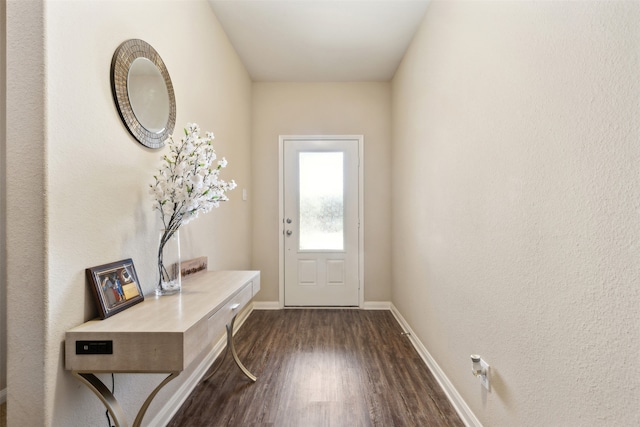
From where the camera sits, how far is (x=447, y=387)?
1.87m

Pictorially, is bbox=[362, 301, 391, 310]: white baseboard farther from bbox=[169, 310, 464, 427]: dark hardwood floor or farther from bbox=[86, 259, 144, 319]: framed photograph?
bbox=[86, 259, 144, 319]: framed photograph

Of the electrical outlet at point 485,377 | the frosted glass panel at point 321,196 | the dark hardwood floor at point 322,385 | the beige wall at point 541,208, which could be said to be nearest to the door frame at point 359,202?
the frosted glass panel at point 321,196

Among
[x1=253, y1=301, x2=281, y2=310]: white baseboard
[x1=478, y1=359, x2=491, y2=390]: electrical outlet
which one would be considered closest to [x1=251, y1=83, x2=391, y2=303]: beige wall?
[x1=253, y1=301, x2=281, y2=310]: white baseboard

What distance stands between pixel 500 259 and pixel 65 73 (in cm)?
187

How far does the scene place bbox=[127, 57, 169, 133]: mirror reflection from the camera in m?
1.38

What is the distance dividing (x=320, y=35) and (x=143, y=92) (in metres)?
1.78

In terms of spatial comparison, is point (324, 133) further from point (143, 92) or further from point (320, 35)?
point (143, 92)

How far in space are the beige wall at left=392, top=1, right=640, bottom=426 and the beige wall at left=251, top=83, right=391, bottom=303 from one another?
151cm

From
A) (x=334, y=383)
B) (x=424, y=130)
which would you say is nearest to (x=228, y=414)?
(x=334, y=383)

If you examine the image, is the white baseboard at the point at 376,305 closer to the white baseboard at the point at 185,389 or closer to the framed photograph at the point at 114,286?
the white baseboard at the point at 185,389

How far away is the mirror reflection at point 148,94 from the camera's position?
1.38 metres

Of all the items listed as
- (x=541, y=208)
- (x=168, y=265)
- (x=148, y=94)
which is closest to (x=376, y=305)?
(x=168, y=265)

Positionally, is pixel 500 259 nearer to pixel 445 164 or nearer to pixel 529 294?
pixel 529 294

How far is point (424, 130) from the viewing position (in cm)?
236
